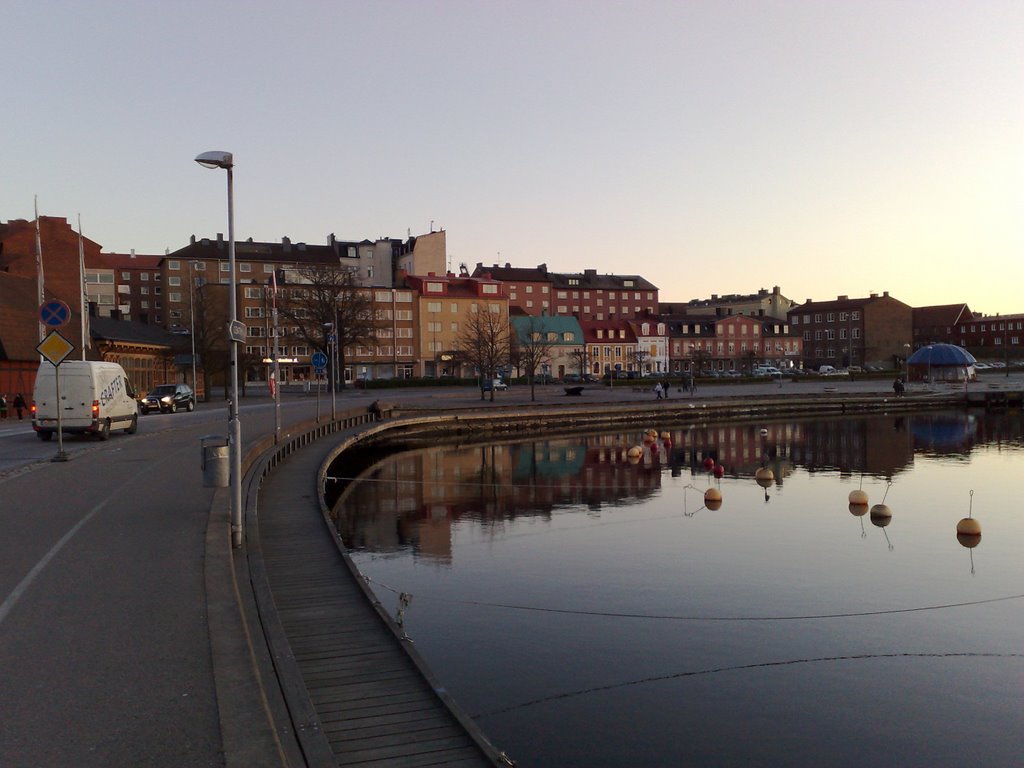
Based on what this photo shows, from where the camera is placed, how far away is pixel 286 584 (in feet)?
44.3

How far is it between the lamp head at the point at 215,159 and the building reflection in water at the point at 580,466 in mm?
10567

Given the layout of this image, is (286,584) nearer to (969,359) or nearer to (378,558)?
(378,558)

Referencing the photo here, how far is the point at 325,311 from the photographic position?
249 feet

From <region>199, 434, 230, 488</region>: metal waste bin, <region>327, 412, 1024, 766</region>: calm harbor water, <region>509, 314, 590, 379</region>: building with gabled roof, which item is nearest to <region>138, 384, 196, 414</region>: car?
<region>327, 412, 1024, 766</region>: calm harbor water

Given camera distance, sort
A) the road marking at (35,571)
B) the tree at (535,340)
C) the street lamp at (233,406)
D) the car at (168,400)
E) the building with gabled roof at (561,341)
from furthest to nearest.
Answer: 1. the building with gabled roof at (561,341)
2. the tree at (535,340)
3. the car at (168,400)
4. the street lamp at (233,406)
5. the road marking at (35,571)

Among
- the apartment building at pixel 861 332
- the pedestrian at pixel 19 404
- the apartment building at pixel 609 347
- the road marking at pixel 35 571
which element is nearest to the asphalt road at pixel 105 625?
the road marking at pixel 35 571

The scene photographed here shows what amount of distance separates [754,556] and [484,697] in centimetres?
1088

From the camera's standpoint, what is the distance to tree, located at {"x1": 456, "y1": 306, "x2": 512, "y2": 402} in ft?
254

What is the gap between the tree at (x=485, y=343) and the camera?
77562 millimetres

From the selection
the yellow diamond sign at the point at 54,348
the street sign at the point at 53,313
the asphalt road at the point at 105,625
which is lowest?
the asphalt road at the point at 105,625

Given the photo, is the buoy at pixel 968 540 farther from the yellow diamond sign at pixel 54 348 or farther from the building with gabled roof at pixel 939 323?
the building with gabled roof at pixel 939 323

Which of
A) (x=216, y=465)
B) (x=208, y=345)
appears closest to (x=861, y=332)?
(x=208, y=345)

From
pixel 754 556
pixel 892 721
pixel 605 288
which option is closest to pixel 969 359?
pixel 605 288

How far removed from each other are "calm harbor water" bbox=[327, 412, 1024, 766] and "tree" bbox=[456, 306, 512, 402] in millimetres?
37862
